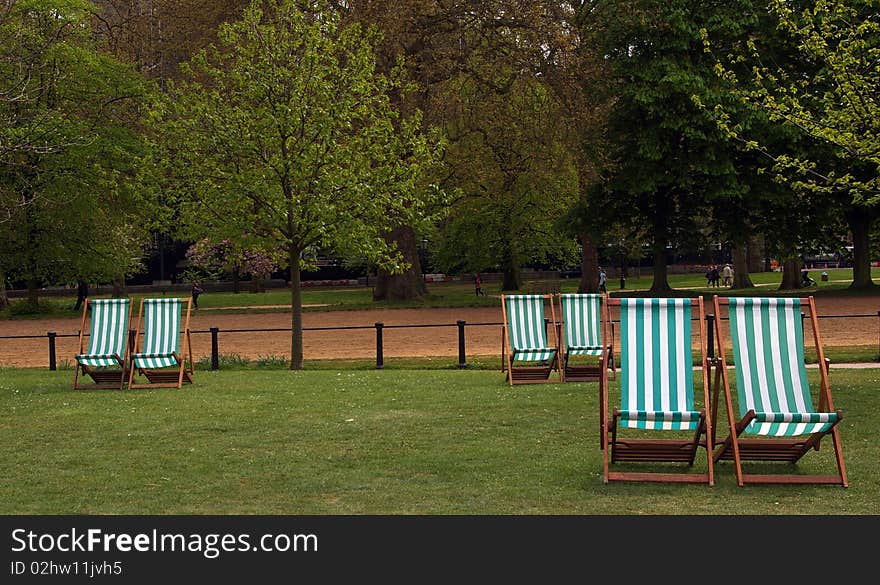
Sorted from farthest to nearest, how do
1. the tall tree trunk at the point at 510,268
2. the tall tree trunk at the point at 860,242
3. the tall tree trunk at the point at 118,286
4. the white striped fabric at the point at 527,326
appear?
the tall tree trunk at the point at 510,268, the tall tree trunk at the point at 118,286, the tall tree trunk at the point at 860,242, the white striped fabric at the point at 527,326

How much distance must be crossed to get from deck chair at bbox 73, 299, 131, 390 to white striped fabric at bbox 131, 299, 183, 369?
304 millimetres

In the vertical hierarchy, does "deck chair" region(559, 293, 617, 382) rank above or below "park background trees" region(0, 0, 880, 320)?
below

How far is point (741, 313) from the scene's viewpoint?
886 cm

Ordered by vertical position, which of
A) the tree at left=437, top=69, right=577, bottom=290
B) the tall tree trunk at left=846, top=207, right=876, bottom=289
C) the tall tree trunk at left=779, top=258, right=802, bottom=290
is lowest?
the tall tree trunk at left=779, top=258, right=802, bottom=290

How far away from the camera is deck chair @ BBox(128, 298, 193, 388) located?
1584 cm

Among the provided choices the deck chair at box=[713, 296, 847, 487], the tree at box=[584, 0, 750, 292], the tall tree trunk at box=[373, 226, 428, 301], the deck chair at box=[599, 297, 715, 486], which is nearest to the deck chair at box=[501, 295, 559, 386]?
the deck chair at box=[599, 297, 715, 486]

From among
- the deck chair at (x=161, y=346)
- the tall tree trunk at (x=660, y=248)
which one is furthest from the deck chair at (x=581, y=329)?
the tall tree trunk at (x=660, y=248)

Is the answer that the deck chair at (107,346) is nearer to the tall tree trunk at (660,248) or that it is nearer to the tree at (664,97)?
the tree at (664,97)

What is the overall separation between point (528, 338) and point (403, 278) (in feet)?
100

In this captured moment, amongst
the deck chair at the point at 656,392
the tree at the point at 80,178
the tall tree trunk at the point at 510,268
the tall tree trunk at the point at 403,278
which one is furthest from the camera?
the tall tree trunk at the point at 510,268

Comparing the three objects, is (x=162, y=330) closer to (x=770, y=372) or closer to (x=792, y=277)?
(x=770, y=372)

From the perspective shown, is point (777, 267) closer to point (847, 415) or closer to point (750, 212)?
point (750, 212)

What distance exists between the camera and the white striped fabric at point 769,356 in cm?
862

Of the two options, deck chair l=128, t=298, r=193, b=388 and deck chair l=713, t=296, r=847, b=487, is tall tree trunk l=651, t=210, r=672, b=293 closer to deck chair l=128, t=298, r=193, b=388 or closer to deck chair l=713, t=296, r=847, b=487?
deck chair l=128, t=298, r=193, b=388
